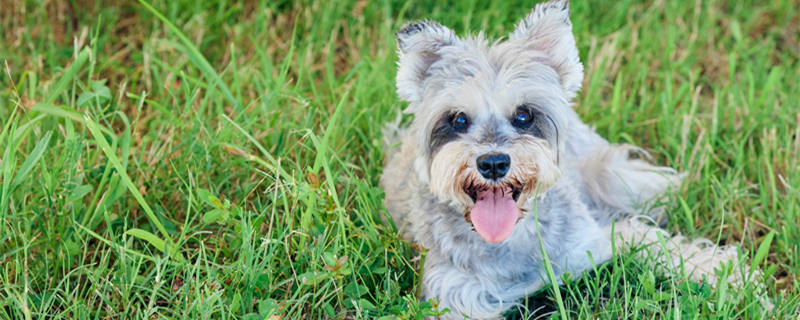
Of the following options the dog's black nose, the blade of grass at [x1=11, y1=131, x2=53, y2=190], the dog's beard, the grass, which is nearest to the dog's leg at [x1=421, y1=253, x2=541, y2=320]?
the grass

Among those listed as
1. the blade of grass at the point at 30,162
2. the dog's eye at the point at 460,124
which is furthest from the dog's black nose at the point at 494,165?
the blade of grass at the point at 30,162

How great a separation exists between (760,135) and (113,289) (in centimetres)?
421

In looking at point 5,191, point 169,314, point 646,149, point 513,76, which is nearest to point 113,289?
point 169,314

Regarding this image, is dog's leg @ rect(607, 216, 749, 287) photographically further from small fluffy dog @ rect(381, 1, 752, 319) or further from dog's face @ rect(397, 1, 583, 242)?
dog's face @ rect(397, 1, 583, 242)

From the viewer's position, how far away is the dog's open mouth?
3768 mm

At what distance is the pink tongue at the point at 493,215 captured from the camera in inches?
149

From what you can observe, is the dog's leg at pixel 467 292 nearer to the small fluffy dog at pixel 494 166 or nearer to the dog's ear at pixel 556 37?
the small fluffy dog at pixel 494 166

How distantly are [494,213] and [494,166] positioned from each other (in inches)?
12.8

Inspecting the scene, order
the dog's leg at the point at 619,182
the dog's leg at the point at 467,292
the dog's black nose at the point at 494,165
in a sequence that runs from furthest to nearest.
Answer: the dog's leg at the point at 619,182 → the dog's leg at the point at 467,292 → the dog's black nose at the point at 494,165

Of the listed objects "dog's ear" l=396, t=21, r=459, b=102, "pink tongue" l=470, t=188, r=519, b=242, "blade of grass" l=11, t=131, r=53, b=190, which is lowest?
"blade of grass" l=11, t=131, r=53, b=190

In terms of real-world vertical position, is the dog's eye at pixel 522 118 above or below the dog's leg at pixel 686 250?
above

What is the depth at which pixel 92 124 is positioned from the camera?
12.4ft

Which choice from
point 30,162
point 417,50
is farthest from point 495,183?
point 30,162

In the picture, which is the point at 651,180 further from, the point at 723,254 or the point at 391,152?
the point at 391,152
